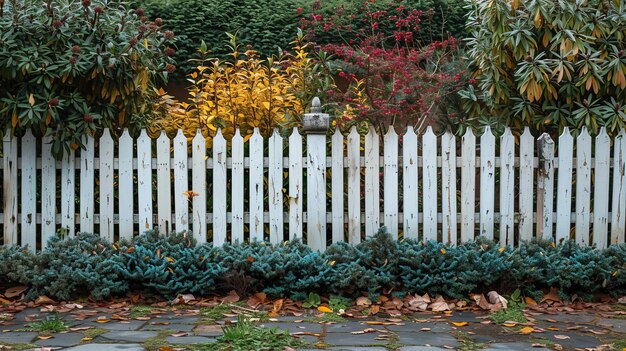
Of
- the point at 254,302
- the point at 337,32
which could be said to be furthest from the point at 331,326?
the point at 337,32

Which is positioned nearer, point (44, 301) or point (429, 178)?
point (44, 301)

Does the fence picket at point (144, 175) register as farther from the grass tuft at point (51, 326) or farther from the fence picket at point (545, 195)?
the fence picket at point (545, 195)

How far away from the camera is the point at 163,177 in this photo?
603cm

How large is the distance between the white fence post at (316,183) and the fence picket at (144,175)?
133 centimetres

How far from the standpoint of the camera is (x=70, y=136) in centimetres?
586

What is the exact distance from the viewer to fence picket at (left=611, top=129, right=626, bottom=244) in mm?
6074

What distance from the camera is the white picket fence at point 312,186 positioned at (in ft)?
19.8

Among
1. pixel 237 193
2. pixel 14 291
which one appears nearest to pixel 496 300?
pixel 237 193

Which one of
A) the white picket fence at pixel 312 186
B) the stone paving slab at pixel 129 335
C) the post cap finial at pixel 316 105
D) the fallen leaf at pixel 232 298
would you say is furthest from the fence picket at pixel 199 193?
the stone paving slab at pixel 129 335

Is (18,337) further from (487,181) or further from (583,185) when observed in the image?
(583,185)

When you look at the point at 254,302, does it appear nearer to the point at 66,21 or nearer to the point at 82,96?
the point at 82,96

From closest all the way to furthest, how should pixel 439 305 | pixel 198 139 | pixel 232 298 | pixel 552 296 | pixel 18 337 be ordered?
pixel 18 337 < pixel 439 305 < pixel 232 298 < pixel 552 296 < pixel 198 139

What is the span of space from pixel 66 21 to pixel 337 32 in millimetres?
4728

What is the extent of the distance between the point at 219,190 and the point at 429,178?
1775mm
